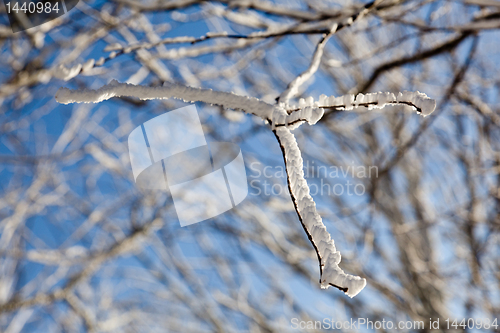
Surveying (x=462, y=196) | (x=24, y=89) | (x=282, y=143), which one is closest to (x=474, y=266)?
(x=462, y=196)

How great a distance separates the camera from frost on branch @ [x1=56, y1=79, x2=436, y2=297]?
0.23 meters

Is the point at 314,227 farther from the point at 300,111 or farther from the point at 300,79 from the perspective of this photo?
the point at 300,79

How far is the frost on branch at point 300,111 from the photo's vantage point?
0.23m

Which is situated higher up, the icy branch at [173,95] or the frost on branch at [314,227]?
the icy branch at [173,95]

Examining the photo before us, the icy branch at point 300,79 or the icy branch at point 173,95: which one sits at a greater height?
the icy branch at point 173,95

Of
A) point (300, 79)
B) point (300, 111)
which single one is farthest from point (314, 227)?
point (300, 79)

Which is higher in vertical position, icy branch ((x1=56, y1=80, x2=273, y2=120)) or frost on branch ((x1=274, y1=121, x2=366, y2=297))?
icy branch ((x1=56, y1=80, x2=273, y2=120))

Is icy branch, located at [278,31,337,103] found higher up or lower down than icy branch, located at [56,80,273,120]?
lower down

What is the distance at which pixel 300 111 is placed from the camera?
0.83 ft

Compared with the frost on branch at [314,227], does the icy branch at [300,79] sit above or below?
above

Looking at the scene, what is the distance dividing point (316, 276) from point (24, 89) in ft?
4.63

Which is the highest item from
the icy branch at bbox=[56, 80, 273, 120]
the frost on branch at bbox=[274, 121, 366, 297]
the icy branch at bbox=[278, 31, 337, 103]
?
the icy branch at bbox=[56, 80, 273, 120]

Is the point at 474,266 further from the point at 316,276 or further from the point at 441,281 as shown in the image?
the point at 316,276

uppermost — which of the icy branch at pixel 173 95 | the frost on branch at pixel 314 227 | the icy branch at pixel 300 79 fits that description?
the icy branch at pixel 173 95
